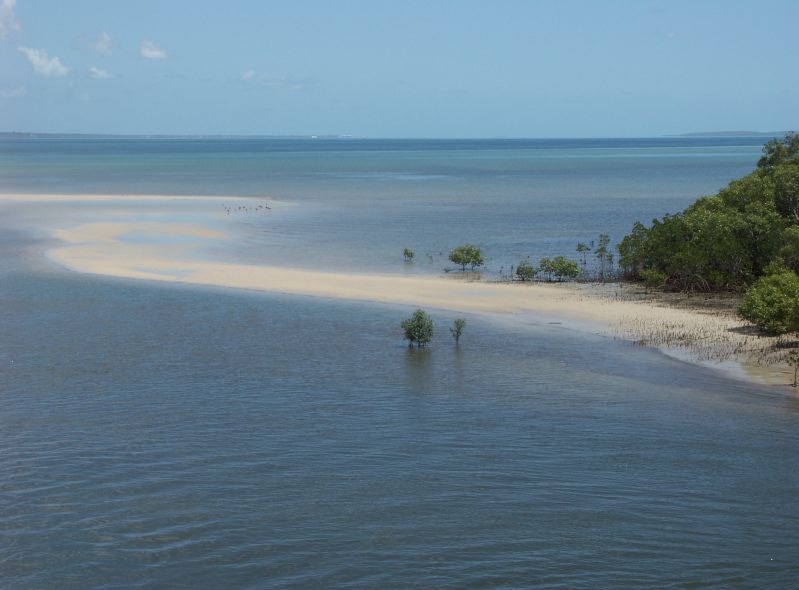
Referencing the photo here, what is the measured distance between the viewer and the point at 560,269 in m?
42.4

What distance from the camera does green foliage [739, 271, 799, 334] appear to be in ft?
99.2

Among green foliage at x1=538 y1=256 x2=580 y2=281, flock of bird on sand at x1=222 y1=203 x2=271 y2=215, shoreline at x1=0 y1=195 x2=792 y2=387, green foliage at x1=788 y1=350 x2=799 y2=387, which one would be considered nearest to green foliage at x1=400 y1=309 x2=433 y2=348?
shoreline at x1=0 y1=195 x2=792 y2=387

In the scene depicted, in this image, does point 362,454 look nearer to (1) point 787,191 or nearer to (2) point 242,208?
(1) point 787,191

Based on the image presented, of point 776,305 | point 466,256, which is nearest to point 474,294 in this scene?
point 466,256

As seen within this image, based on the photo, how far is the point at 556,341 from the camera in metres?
31.4

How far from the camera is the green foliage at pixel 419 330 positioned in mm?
30453

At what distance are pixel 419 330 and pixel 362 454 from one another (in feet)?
32.6

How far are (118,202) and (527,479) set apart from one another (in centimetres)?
7071

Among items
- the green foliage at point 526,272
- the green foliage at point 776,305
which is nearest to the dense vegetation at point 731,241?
the green foliage at point 776,305

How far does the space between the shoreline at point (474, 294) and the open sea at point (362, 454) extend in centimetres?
136

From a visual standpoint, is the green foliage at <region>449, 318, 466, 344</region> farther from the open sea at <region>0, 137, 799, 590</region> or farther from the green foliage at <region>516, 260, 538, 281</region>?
the green foliage at <region>516, 260, 538, 281</region>

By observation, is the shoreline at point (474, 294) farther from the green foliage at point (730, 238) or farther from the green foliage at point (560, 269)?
the green foliage at point (730, 238)

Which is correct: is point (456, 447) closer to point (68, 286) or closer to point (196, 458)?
point (196, 458)

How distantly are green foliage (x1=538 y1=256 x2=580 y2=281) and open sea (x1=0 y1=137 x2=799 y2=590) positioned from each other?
8.27m
